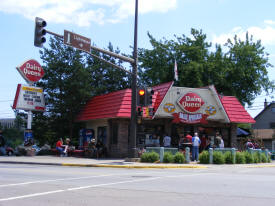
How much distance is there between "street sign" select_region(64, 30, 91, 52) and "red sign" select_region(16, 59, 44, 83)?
1139cm

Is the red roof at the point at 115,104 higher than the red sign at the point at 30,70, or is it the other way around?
→ the red sign at the point at 30,70

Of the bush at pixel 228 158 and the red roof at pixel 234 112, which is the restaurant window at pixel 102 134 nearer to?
the red roof at pixel 234 112

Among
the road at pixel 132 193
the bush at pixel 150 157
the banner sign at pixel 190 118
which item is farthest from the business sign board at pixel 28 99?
the road at pixel 132 193

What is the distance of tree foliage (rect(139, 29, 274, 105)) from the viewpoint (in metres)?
40.0

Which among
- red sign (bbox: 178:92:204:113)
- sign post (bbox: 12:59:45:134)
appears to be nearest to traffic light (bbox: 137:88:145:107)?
red sign (bbox: 178:92:204:113)

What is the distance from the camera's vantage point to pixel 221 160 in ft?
67.8

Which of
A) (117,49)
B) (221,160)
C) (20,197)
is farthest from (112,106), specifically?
(20,197)

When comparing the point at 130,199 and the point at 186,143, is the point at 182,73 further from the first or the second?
the point at 130,199

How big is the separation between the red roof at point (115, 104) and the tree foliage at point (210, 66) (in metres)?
13.0

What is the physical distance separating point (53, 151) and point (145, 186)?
20.0 m

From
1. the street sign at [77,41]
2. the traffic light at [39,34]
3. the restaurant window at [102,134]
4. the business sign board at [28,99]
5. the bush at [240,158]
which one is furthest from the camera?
the restaurant window at [102,134]

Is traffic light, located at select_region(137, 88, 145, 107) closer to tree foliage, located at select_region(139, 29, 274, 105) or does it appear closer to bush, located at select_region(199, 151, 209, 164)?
bush, located at select_region(199, 151, 209, 164)

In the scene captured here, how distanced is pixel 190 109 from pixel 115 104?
542 centimetres

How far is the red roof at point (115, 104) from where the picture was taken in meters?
25.0
